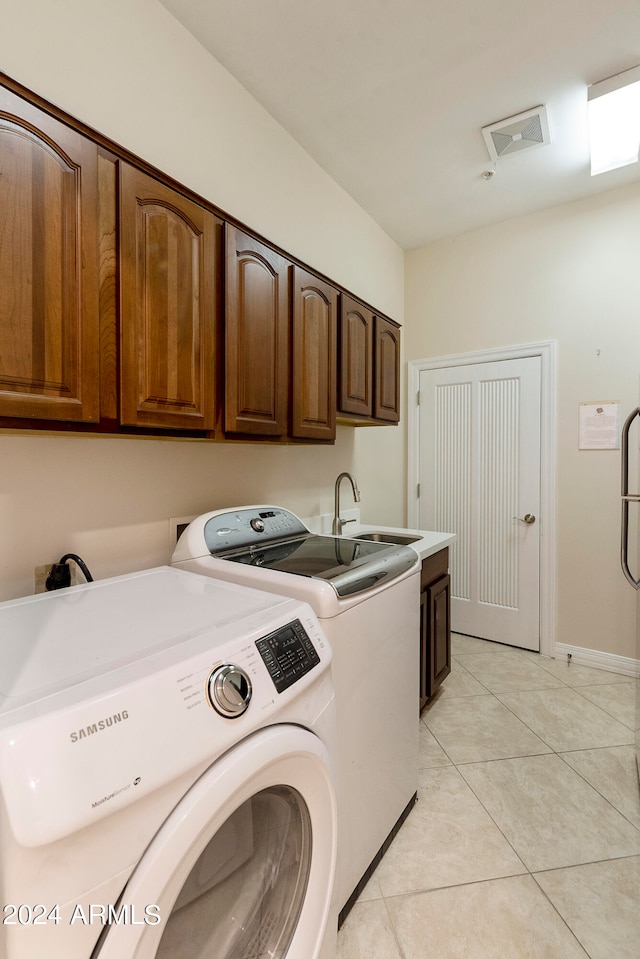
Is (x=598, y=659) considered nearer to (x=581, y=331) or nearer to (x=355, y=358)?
(x=581, y=331)

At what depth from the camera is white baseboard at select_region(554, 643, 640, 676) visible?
2.63 metres

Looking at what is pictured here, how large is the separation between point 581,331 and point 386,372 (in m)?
1.32

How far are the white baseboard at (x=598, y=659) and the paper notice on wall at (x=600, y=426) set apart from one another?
127 cm

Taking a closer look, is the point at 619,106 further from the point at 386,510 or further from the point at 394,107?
the point at 386,510

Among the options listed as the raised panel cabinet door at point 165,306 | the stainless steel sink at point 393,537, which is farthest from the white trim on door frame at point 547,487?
the raised panel cabinet door at point 165,306

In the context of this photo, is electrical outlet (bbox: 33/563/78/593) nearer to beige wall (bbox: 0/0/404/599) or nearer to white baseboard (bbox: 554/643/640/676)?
beige wall (bbox: 0/0/404/599)

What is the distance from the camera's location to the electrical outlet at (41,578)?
125 centimetres

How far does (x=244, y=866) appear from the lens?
2.79 feet

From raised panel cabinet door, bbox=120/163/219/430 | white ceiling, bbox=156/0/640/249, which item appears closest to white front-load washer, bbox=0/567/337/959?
raised panel cabinet door, bbox=120/163/219/430

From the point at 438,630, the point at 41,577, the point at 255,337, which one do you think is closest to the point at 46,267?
the point at 255,337

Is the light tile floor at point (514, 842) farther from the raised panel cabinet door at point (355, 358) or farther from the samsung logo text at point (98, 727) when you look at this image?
the raised panel cabinet door at point (355, 358)

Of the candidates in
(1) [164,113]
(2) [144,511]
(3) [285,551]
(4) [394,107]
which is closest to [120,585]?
(2) [144,511]

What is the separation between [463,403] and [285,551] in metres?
2.09

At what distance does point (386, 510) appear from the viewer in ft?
10.5
